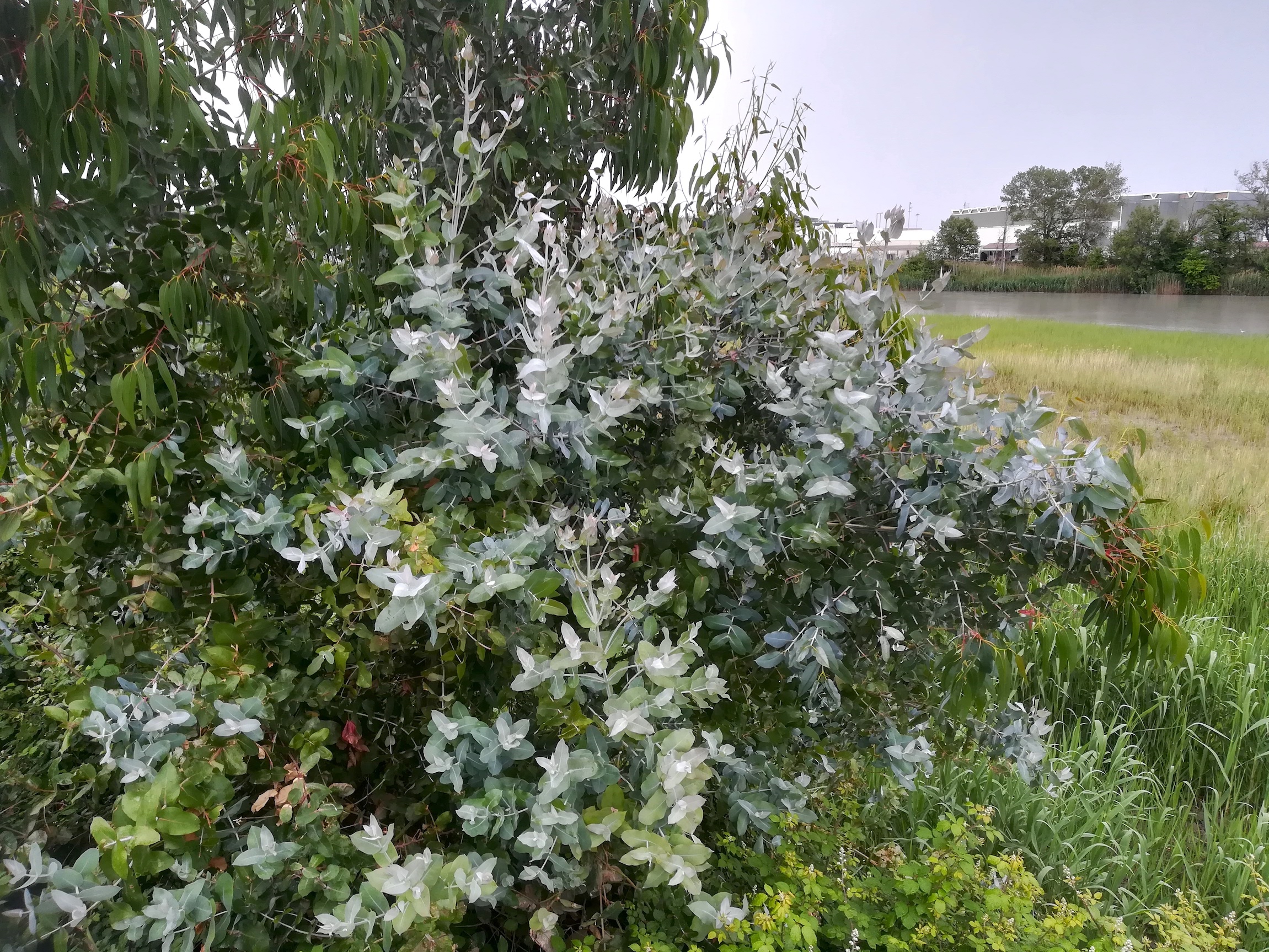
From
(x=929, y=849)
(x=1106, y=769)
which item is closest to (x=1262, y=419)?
(x=1106, y=769)

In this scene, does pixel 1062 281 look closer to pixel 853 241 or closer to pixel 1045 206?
pixel 1045 206

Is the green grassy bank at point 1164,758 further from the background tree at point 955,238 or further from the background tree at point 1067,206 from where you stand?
the background tree at point 1067,206

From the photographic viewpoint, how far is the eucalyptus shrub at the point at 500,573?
968 millimetres

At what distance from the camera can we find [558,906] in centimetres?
111

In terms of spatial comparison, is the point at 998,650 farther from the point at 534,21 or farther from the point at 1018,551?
the point at 534,21

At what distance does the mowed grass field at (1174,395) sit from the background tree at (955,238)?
64 centimetres

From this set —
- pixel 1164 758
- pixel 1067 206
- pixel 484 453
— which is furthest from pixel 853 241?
pixel 1067 206

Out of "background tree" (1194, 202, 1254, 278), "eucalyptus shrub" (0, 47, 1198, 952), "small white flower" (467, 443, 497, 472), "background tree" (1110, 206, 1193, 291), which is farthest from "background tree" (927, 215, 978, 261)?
"small white flower" (467, 443, 497, 472)

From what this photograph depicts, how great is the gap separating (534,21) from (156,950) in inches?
80.3

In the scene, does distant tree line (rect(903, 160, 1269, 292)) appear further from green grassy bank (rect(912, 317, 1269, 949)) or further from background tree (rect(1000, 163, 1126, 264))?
green grassy bank (rect(912, 317, 1269, 949))

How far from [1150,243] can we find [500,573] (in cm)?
848

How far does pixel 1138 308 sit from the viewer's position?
959 cm

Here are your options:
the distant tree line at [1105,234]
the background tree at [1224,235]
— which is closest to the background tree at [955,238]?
the distant tree line at [1105,234]

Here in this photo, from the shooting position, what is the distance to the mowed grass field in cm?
397
